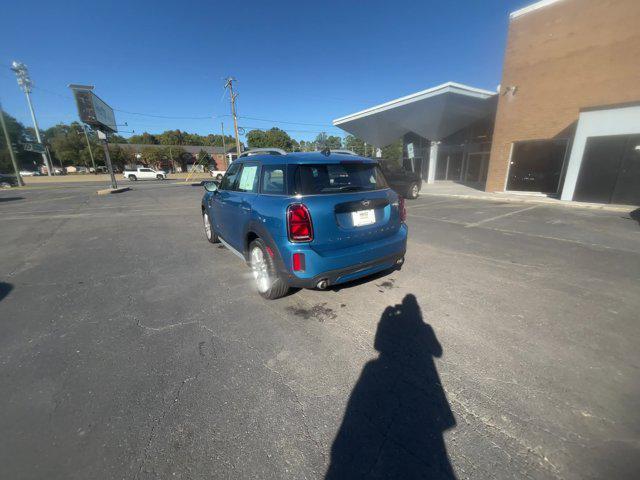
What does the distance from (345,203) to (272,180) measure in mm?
978

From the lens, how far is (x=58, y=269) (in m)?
4.90

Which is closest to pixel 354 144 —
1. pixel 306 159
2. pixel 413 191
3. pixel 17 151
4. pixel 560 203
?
pixel 17 151

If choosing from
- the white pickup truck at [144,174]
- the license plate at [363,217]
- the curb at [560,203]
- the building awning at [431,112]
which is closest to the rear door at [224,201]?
the license plate at [363,217]

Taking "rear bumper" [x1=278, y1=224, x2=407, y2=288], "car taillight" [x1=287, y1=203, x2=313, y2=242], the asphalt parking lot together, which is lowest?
the asphalt parking lot

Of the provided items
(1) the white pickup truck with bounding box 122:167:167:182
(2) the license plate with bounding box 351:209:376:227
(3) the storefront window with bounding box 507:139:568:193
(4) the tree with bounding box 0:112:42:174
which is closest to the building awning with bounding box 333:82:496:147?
(3) the storefront window with bounding box 507:139:568:193

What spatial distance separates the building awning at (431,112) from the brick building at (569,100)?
144mm

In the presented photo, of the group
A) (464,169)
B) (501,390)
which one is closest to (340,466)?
(501,390)

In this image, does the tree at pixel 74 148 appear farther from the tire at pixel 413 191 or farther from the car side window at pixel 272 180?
the car side window at pixel 272 180

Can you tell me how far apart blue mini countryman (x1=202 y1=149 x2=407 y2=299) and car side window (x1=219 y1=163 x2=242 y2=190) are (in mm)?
684

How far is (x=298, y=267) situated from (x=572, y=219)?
969 cm

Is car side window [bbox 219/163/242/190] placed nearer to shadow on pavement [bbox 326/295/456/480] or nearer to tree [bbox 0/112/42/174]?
shadow on pavement [bbox 326/295/456/480]

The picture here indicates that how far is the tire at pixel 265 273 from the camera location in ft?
10.8

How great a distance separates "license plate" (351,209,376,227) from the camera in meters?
3.15

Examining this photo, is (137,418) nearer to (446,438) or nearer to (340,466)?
(340,466)
